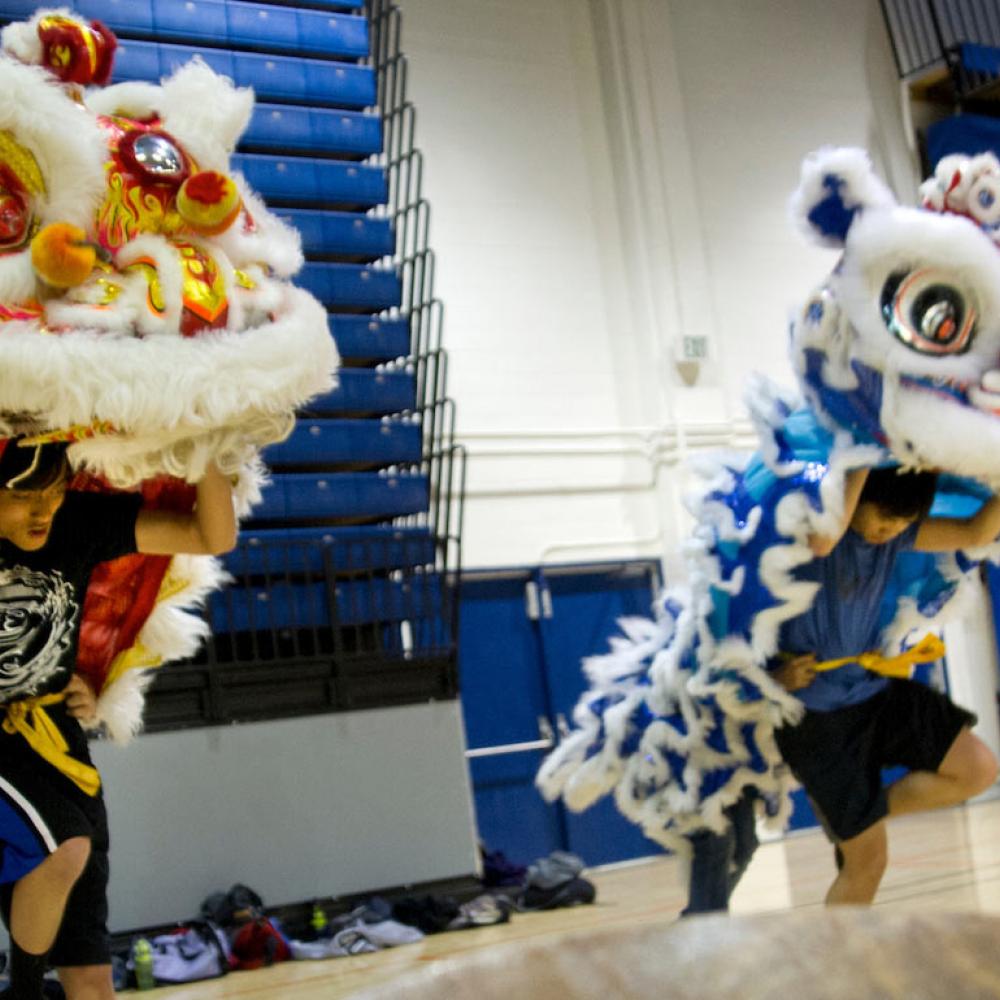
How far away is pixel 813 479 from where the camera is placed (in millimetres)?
2719

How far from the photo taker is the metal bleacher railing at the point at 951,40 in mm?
7691

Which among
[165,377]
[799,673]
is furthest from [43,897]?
[799,673]

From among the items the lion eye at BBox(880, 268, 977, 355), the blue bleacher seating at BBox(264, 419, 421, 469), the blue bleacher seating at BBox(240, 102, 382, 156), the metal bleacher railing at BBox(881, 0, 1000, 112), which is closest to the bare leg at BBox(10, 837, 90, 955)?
the lion eye at BBox(880, 268, 977, 355)

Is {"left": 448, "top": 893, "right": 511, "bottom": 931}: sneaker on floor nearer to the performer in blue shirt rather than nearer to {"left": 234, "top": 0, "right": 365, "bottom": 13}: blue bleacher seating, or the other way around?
the performer in blue shirt

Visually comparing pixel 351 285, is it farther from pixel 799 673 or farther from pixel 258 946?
pixel 799 673

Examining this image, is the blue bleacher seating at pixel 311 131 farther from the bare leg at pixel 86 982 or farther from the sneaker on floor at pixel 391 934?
the bare leg at pixel 86 982

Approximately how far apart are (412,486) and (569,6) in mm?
3403

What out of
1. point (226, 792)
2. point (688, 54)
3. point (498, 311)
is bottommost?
point (226, 792)

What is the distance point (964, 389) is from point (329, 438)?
2839 mm

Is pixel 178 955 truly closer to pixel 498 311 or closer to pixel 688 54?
pixel 498 311

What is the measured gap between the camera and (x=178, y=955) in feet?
12.8

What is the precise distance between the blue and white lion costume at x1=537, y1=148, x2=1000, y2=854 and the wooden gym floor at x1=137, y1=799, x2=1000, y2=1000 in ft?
1.56

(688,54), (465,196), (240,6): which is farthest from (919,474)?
(688,54)

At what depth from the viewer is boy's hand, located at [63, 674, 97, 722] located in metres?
2.33
